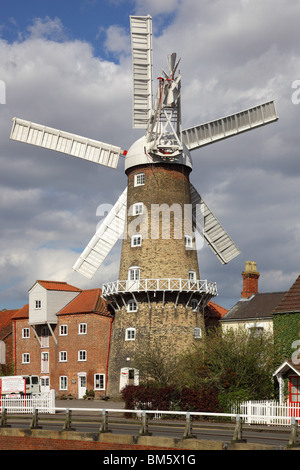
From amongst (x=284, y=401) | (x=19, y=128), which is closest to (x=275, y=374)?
(x=284, y=401)

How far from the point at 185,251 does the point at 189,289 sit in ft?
8.73

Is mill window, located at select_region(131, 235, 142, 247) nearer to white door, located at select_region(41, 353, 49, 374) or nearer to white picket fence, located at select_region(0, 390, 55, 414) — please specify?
white picket fence, located at select_region(0, 390, 55, 414)

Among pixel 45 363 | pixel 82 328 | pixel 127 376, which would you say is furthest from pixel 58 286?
pixel 127 376

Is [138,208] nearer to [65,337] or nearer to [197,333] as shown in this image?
[197,333]

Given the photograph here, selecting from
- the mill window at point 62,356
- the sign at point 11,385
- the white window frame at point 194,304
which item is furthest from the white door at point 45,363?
the white window frame at point 194,304

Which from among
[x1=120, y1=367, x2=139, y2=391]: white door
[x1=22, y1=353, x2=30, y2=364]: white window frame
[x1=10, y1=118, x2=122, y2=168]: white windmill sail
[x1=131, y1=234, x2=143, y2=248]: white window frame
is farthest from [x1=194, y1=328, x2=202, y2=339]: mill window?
[x1=22, y1=353, x2=30, y2=364]: white window frame

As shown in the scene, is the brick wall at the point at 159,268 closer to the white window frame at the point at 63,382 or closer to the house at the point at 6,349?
the white window frame at the point at 63,382

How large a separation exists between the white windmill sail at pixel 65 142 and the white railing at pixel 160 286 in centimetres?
789

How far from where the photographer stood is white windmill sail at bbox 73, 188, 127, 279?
45.1 metres

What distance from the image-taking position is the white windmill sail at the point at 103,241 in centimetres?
4509

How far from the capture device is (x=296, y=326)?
35.4 m

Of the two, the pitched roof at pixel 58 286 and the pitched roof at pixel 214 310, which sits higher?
the pitched roof at pixel 58 286

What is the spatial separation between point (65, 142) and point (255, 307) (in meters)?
16.6

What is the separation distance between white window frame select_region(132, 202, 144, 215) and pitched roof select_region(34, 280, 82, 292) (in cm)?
1400
